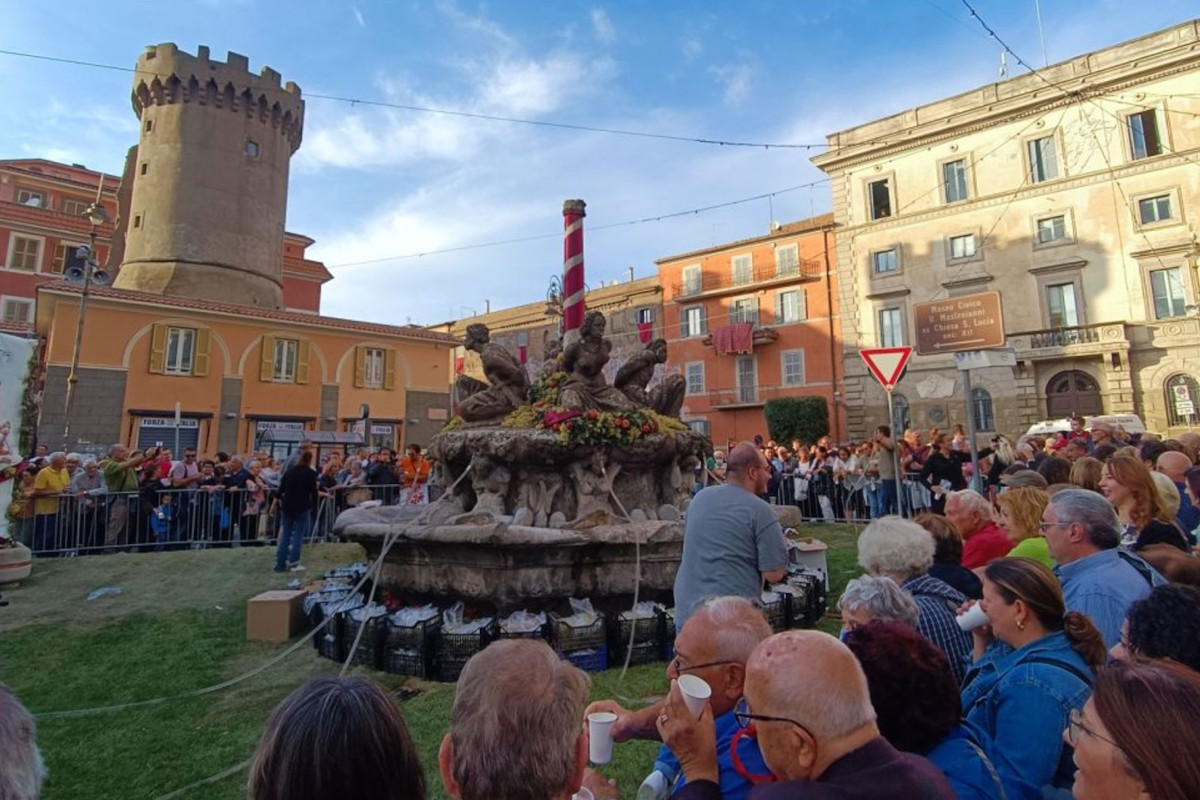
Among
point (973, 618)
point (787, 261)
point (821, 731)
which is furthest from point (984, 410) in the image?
point (821, 731)

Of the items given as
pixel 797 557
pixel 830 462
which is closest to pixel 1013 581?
pixel 797 557

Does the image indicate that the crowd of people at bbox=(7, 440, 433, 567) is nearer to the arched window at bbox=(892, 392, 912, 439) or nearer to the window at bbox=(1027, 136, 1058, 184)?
the arched window at bbox=(892, 392, 912, 439)

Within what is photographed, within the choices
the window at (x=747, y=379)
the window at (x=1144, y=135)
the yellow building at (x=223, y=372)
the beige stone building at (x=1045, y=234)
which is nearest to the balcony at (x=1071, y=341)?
the beige stone building at (x=1045, y=234)

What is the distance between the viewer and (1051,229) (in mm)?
28609

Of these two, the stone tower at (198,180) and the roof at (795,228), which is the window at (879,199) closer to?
the roof at (795,228)

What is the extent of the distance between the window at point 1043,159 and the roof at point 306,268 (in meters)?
40.4

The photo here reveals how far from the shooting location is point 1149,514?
3996mm

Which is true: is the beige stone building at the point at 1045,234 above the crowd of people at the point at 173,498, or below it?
above

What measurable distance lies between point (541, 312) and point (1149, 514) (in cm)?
4411

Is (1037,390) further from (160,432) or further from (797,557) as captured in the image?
(160,432)

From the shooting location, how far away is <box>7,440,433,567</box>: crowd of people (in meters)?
10.4

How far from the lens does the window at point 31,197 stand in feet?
130

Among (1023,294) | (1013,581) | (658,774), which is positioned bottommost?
(658,774)

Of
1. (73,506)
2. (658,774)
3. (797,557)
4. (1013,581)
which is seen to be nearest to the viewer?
(658,774)
